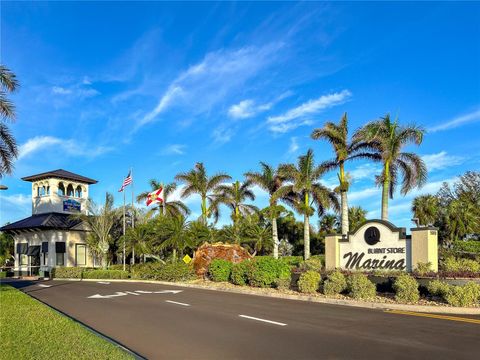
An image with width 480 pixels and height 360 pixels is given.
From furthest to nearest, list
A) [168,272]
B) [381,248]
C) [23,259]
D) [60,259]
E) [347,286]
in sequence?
1. [23,259]
2. [60,259]
3. [168,272]
4. [381,248]
5. [347,286]

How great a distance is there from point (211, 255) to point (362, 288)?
16055 millimetres

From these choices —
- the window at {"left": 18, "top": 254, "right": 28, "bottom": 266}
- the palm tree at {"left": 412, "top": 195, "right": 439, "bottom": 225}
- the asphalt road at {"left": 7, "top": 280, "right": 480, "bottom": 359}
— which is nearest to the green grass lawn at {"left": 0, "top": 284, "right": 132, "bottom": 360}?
the asphalt road at {"left": 7, "top": 280, "right": 480, "bottom": 359}

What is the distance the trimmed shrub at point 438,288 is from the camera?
14.8 m

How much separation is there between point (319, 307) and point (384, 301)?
251 cm

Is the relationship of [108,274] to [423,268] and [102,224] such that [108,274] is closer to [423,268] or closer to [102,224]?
[102,224]

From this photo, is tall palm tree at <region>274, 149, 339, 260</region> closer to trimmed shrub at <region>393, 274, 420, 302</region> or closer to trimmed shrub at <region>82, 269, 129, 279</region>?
trimmed shrub at <region>82, 269, 129, 279</region>

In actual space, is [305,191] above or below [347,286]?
above

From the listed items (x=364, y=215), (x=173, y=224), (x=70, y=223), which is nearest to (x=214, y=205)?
(x=173, y=224)

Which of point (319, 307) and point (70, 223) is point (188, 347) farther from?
point (70, 223)

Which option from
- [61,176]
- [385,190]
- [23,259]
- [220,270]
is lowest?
[23,259]

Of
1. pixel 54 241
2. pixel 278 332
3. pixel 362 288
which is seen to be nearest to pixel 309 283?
pixel 362 288

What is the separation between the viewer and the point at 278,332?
10258 mm

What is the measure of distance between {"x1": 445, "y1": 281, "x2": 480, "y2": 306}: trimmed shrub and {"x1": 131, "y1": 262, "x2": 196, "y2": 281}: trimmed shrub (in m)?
19.5

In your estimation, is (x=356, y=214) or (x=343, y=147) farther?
(x=356, y=214)
